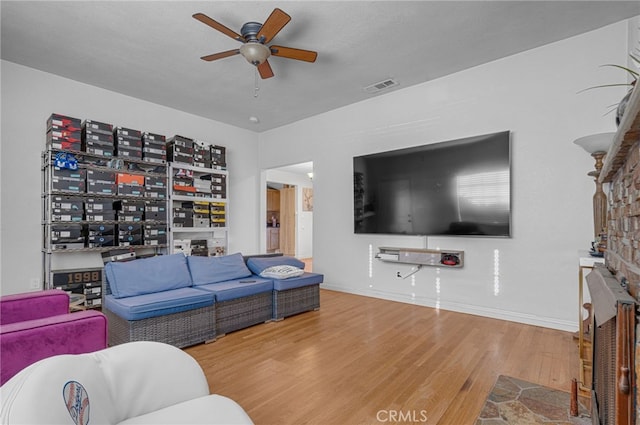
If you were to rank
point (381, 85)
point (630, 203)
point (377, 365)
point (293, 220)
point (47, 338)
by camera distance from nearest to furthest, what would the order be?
point (630, 203)
point (47, 338)
point (377, 365)
point (381, 85)
point (293, 220)

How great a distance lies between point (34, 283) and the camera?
3.63 metres

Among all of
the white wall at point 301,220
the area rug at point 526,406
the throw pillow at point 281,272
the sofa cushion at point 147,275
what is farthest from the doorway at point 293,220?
the area rug at point 526,406

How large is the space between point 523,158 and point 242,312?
330 centimetres

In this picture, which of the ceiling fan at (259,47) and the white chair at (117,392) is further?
the ceiling fan at (259,47)

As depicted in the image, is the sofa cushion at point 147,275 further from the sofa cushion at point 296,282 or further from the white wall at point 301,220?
the white wall at point 301,220

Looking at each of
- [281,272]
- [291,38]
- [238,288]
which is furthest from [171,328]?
[291,38]

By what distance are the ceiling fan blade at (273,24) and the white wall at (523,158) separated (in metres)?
2.25

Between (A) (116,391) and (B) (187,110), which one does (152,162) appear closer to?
(B) (187,110)

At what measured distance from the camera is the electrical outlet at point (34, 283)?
3607 millimetres

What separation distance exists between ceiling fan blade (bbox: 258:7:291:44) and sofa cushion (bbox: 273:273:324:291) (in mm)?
2330

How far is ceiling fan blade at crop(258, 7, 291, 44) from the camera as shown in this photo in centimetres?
229

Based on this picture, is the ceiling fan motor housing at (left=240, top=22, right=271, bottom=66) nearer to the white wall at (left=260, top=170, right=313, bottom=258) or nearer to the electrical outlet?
the electrical outlet

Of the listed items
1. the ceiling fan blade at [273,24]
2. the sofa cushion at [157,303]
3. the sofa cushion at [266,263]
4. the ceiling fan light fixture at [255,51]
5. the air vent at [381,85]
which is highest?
the air vent at [381,85]

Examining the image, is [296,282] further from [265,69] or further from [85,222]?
[85,222]
